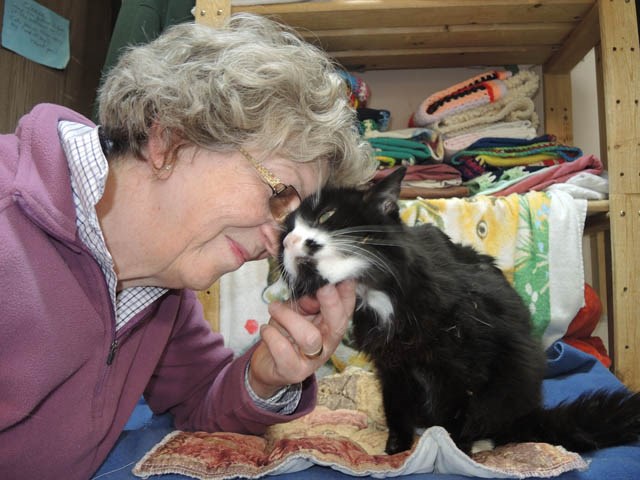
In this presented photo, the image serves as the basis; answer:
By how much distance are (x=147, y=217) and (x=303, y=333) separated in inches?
13.3

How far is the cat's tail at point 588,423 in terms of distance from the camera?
0.94m

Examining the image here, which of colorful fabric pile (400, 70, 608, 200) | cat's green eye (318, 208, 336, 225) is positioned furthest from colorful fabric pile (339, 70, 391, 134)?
cat's green eye (318, 208, 336, 225)

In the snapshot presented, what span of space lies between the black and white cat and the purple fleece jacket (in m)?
0.30

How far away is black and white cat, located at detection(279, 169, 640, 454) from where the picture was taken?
89 cm

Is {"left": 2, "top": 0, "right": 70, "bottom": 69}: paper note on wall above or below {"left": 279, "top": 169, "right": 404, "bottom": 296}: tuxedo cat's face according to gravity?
above

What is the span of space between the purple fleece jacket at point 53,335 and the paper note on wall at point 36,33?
3.19 ft

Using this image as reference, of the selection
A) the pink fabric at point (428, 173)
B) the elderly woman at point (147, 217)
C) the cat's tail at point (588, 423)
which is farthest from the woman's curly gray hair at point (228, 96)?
the pink fabric at point (428, 173)

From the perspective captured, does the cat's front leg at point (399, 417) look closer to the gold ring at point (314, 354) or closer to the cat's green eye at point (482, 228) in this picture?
the gold ring at point (314, 354)

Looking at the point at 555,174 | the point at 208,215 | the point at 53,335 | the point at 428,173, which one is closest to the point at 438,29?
the point at 428,173

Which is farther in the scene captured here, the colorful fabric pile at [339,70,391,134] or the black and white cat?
the colorful fabric pile at [339,70,391,134]

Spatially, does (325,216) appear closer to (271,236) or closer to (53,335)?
(271,236)

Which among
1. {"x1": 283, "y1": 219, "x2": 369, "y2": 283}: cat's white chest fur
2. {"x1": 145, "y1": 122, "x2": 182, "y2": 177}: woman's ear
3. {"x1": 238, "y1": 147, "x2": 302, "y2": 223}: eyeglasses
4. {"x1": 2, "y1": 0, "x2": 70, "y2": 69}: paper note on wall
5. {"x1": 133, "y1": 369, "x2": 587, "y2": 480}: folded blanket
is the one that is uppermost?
{"x1": 2, "y1": 0, "x2": 70, "y2": 69}: paper note on wall

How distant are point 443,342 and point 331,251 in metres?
0.30

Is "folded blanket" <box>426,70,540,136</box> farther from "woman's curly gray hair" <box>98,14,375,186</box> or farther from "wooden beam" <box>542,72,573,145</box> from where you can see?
"woman's curly gray hair" <box>98,14,375,186</box>
